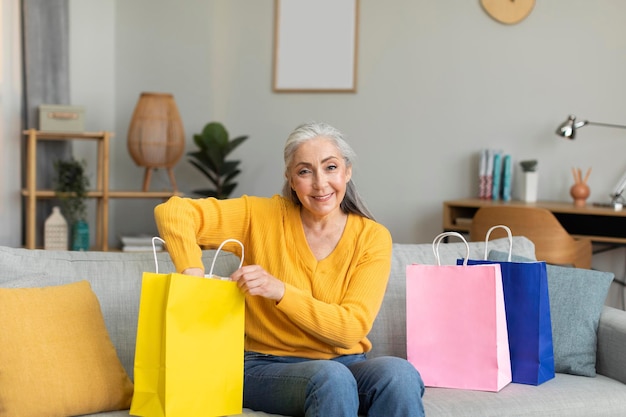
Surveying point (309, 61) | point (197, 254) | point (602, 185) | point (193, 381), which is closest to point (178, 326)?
point (193, 381)

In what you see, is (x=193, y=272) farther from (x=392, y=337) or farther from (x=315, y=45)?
(x=315, y=45)

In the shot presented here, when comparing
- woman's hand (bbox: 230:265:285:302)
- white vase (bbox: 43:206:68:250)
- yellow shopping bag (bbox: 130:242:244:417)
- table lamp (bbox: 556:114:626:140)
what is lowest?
white vase (bbox: 43:206:68:250)

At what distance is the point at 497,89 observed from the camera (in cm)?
491

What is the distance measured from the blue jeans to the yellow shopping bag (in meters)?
0.12

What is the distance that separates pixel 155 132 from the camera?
16.6 feet

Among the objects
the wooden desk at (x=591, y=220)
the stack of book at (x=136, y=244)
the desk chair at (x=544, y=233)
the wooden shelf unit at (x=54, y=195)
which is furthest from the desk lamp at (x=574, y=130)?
the stack of book at (x=136, y=244)

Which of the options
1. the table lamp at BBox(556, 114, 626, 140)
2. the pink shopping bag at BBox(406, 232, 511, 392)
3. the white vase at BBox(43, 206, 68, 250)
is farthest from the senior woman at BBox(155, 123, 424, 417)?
the white vase at BBox(43, 206, 68, 250)

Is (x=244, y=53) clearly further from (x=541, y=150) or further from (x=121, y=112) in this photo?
(x=541, y=150)

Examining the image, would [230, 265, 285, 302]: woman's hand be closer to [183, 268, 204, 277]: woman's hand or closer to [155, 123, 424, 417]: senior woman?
[155, 123, 424, 417]: senior woman

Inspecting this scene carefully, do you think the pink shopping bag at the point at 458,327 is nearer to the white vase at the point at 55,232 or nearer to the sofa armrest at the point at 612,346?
the sofa armrest at the point at 612,346

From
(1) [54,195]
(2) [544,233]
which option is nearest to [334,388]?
(2) [544,233]

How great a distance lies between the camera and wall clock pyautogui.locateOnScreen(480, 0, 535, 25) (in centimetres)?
480

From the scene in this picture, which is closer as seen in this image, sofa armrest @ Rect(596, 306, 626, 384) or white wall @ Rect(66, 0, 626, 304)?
sofa armrest @ Rect(596, 306, 626, 384)

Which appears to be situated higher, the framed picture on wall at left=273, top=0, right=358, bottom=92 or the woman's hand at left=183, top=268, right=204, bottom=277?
the framed picture on wall at left=273, top=0, right=358, bottom=92
